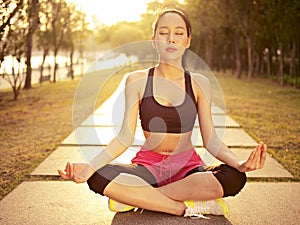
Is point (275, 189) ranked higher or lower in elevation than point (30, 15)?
lower

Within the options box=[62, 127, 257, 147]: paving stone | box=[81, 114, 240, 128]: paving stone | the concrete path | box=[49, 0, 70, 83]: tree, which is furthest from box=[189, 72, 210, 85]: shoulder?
box=[49, 0, 70, 83]: tree

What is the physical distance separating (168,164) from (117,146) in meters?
0.39

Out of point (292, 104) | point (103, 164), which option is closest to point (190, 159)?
point (103, 164)

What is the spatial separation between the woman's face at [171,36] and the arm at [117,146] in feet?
1.11

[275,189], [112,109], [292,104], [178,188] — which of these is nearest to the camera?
[178,188]

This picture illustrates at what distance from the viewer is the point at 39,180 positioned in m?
4.00

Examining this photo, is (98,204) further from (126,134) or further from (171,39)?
(171,39)

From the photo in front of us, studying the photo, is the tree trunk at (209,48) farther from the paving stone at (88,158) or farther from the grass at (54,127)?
the paving stone at (88,158)

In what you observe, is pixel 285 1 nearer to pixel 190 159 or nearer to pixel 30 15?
pixel 30 15

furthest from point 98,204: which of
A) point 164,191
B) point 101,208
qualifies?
point 164,191

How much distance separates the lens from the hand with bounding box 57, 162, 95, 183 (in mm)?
2668

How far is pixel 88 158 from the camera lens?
4.80 meters

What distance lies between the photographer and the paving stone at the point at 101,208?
115 inches

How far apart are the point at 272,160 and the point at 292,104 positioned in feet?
21.4
